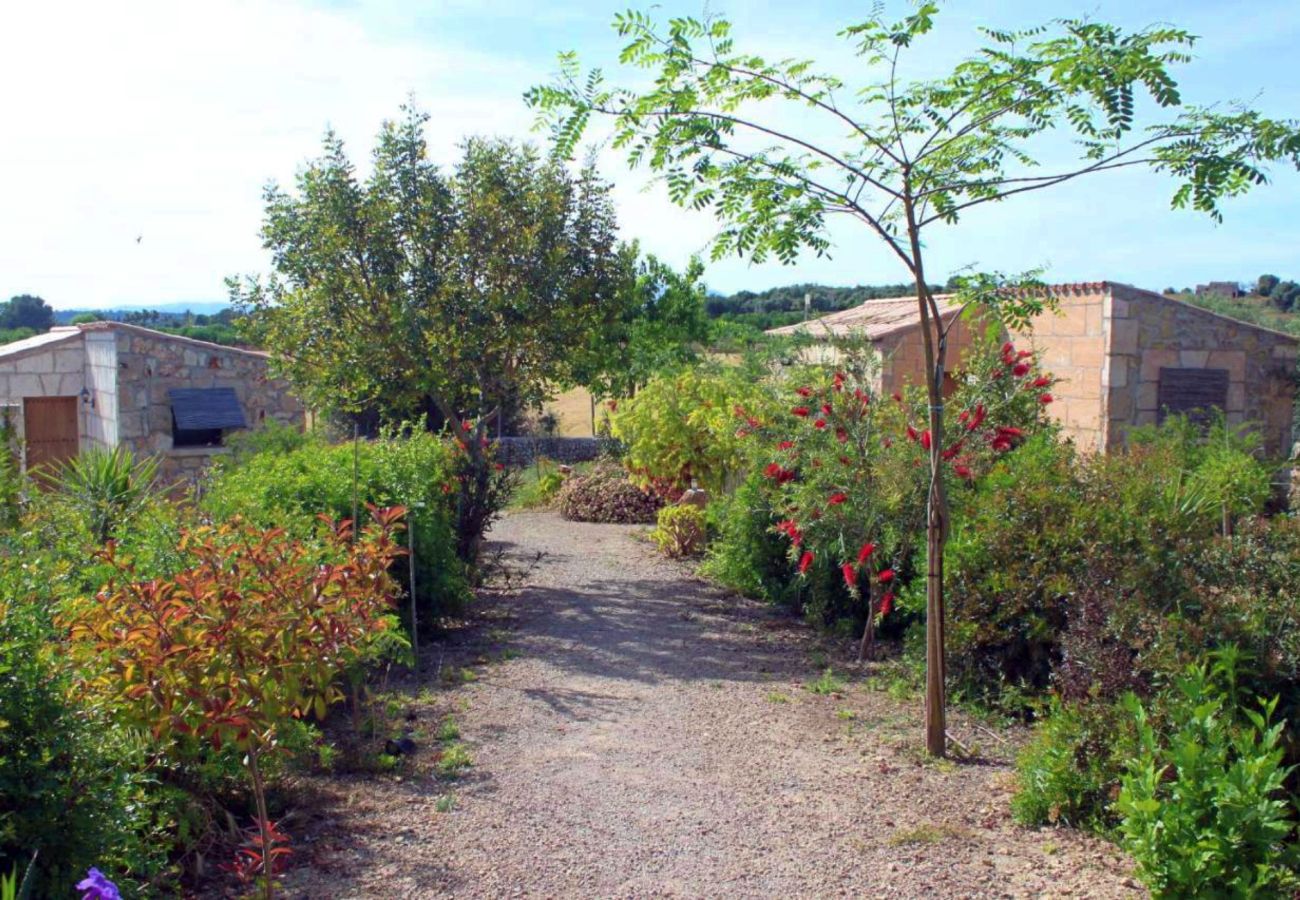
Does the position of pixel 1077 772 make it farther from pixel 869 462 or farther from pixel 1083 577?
pixel 869 462

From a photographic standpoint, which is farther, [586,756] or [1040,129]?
[586,756]

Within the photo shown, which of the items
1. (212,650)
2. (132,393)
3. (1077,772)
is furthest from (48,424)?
(1077,772)

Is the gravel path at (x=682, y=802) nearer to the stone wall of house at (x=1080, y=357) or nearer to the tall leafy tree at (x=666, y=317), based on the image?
the stone wall of house at (x=1080, y=357)

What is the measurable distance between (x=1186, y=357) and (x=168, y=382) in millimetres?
13720

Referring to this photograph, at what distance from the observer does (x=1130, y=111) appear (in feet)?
15.4

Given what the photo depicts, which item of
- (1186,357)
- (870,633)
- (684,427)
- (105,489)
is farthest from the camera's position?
(1186,357)

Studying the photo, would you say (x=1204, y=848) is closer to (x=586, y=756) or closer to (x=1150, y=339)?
(x=586, y=756)

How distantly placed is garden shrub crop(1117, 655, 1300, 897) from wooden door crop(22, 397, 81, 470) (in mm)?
15572

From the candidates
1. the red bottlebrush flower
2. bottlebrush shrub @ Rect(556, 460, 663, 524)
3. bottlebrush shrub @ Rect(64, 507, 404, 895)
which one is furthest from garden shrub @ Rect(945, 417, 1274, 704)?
bottlebrush shrub @ Rect(556, 460, 663, 524)

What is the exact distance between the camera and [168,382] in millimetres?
15219

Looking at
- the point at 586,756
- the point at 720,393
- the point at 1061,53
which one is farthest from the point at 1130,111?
the point at 720,393

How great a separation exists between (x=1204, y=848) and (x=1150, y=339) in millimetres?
11596

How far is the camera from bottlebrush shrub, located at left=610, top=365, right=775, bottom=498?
1159 centimetres

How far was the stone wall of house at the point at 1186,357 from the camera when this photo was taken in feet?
44.9
